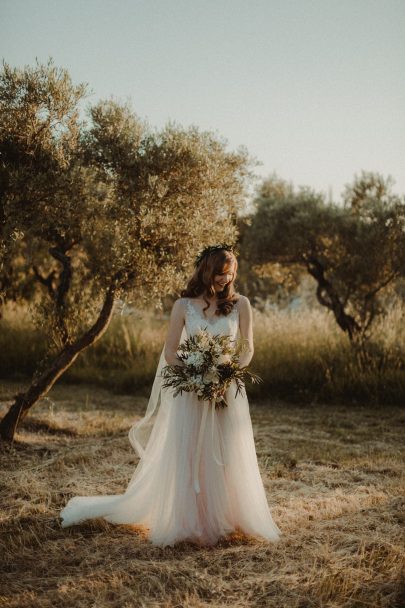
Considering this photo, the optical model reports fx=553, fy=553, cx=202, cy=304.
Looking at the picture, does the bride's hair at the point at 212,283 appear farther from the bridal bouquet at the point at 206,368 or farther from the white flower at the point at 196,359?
the white flower at the point at 196,359

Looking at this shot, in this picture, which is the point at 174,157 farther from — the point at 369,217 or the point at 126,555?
the point at 369,217

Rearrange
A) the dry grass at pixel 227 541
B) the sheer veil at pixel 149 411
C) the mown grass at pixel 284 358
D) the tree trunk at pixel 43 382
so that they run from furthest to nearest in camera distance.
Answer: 1. the mown grass at pixel 284 358
2. the tree trunk at pixel 43 382
3. the sheer veil at pixel 149 411
4. the dry grass at pixel 227 541

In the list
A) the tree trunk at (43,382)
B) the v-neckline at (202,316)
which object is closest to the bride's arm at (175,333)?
the v-neckline at (202,316)

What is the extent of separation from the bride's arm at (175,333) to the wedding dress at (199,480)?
7cm

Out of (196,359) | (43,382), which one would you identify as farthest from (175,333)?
(43,382)

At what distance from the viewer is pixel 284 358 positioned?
12016 millimetres

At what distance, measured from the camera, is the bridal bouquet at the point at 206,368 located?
4.65 metres

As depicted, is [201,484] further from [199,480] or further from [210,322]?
[210,322]

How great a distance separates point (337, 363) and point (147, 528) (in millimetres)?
7324

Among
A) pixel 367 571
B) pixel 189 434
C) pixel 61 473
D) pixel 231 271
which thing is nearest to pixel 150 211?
pixel 231 271

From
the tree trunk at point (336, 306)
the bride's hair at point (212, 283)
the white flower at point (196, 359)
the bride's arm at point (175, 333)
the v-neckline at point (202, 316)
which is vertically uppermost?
the tree trunk at point (336, 306)

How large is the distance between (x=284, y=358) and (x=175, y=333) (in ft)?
23.8

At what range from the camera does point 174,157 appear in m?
6.78

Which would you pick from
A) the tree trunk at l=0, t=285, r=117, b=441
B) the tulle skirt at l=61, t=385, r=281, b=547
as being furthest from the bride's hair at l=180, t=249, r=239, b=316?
the tree trunk at l=0, t=285, r=117, b=441
